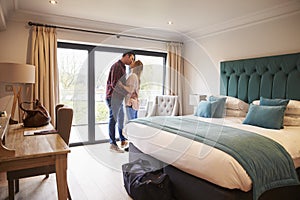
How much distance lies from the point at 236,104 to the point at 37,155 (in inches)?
118

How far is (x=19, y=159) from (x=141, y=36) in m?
3.64

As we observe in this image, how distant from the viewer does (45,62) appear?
3613 mm

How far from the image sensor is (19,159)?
A: 56.3 inches

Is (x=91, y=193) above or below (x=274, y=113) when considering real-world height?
below

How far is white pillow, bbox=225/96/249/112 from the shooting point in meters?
3.49

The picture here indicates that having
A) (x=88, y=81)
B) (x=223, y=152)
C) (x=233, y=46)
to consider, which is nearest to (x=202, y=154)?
(x=223, y=152)

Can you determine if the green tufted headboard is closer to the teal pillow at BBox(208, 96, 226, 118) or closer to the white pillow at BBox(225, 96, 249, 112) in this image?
the white pillow at BBox(225, 96, 249, 112)

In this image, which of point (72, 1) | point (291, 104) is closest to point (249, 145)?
point (291, 104)

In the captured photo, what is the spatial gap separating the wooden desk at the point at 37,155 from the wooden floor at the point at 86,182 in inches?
32.1

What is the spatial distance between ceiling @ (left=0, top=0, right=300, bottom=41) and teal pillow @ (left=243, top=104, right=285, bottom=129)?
4.83 feet

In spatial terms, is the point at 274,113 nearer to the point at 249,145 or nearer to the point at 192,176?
the point at 249,145

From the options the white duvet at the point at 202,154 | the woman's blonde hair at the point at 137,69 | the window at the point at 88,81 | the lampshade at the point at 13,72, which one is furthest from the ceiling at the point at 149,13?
the white duvet at the point at 202,154

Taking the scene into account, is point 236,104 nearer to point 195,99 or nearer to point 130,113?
point 195,99

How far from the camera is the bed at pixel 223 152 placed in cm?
166
